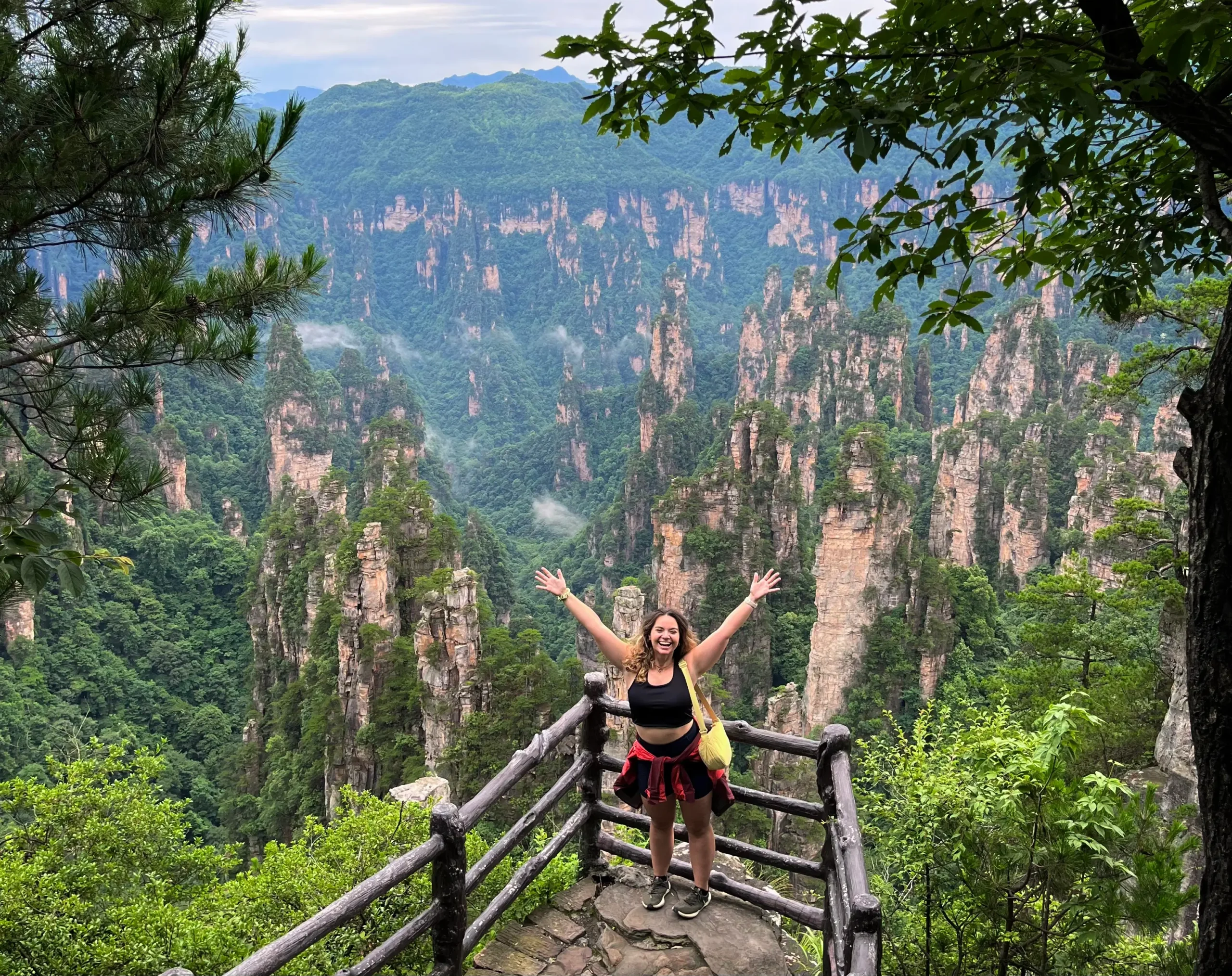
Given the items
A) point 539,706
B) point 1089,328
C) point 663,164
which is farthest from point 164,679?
point 663,164

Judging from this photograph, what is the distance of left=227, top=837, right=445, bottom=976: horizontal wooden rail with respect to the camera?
308cm

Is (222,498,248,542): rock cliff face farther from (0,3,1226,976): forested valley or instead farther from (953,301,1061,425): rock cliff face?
(953,301,1061,425): rock cliff face

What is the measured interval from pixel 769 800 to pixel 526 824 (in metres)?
1.34

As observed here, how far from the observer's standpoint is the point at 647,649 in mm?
4223

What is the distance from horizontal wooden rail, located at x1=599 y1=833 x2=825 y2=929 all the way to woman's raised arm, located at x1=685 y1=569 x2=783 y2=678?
1252 millimetres

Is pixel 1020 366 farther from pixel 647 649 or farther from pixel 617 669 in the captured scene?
pixel 647 649

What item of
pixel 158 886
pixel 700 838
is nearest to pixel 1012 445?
pixel 158 886

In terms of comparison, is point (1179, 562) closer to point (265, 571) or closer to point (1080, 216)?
point (1080, 216)

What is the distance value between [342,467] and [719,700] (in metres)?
51.4

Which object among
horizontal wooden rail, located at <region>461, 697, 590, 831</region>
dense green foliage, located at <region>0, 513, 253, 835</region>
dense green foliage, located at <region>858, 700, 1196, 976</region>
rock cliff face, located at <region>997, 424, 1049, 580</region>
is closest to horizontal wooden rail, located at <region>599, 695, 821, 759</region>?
horizontal wooden rail, located at <region>461, 697, 590, 831</region>

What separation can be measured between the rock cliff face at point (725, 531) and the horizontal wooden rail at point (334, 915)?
107ft

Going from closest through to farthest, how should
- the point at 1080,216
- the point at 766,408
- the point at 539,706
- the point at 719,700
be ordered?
the point at 1080,216 < the point at 539,706 < the point at 719,700 < the point at 766,408

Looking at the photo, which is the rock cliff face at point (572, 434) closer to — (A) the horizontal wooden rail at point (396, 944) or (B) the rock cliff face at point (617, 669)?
(B) the rock cliff face at point (617, 669)

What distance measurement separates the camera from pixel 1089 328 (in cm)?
7256
